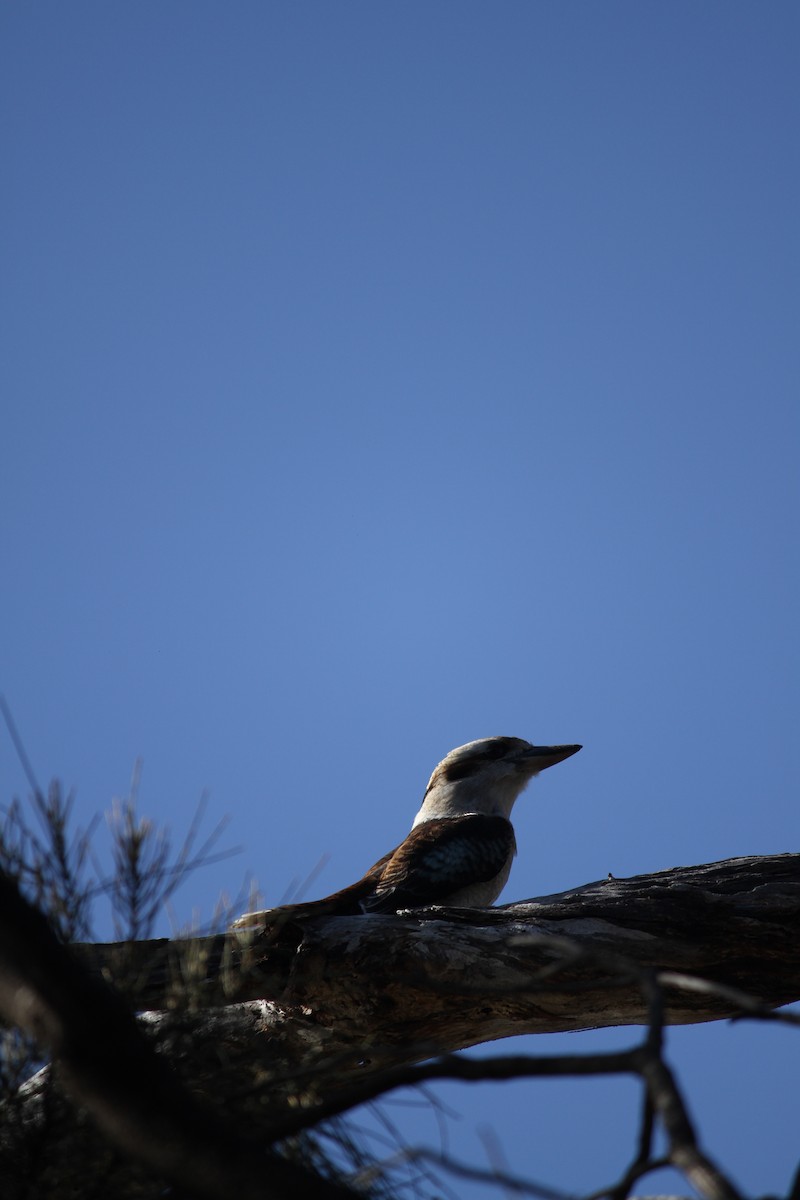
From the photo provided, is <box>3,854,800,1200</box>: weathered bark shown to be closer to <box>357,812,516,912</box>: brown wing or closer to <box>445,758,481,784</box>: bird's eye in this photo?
<box>357,812,516,912</box>: brown wing

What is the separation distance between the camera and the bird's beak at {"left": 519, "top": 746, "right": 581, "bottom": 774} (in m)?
5.58

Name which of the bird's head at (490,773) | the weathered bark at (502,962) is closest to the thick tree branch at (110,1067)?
the weathered bark at (502,962)

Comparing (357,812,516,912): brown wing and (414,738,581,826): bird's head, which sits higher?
(414,738,581,826): bird's head

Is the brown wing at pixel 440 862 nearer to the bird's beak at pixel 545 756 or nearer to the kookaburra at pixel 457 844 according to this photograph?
the kookaburra at pixel 457 844

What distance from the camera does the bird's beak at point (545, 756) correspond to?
5.58m

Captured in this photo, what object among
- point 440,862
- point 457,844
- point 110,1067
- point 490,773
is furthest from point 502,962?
point 490,773

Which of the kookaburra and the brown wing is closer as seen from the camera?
the kookaburra

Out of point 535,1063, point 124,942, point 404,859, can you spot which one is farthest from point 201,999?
point 404,859

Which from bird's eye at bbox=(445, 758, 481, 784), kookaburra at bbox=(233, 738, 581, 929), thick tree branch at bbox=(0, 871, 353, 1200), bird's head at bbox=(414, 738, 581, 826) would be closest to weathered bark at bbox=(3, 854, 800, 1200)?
kookaburra at bbox=(233, 738, 581, 929)

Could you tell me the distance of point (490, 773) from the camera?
561 cm

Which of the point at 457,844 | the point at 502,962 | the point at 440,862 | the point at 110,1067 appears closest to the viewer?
the point at 110,1067

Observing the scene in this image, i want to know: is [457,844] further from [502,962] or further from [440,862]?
[502,962]

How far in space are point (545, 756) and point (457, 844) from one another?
3.33ft

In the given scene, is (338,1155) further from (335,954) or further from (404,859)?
(404,859)
